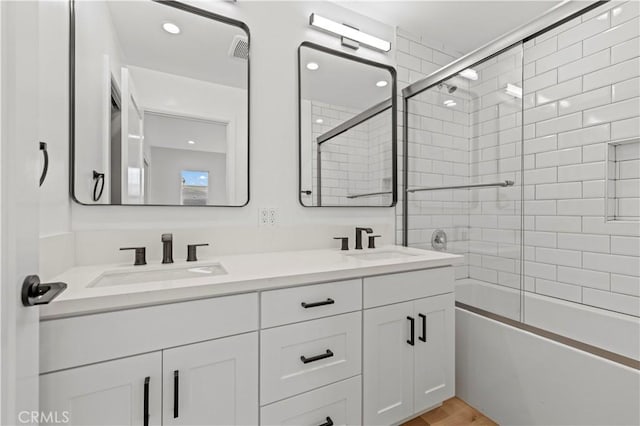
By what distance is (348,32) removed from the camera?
6.04ft

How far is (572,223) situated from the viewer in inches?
74.2

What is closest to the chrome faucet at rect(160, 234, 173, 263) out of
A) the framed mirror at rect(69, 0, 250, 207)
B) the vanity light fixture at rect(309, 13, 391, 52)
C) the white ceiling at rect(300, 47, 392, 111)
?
the framed mirror at rect(69, 0, 250, 207)

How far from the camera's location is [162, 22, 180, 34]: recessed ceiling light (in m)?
1.37

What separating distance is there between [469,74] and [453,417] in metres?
2.05

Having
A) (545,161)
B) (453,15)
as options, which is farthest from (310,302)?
(453,15)

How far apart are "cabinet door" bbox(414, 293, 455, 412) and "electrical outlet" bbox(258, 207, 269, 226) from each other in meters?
0.87

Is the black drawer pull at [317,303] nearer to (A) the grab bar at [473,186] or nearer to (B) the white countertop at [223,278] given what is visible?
(B) the white countertop at [223,278]

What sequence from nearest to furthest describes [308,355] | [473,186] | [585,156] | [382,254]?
[308,355] < [382,254] < [585,156] < [473,186]

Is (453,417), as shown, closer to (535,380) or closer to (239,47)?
(535,380)

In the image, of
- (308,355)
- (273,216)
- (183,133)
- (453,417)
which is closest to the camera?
(308,355)

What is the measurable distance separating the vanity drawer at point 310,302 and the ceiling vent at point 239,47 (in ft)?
4.15

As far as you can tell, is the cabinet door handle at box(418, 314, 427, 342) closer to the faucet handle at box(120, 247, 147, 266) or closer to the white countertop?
the white countertop

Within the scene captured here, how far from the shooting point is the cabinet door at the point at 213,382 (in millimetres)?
846

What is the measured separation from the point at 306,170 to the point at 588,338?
2.01 m
